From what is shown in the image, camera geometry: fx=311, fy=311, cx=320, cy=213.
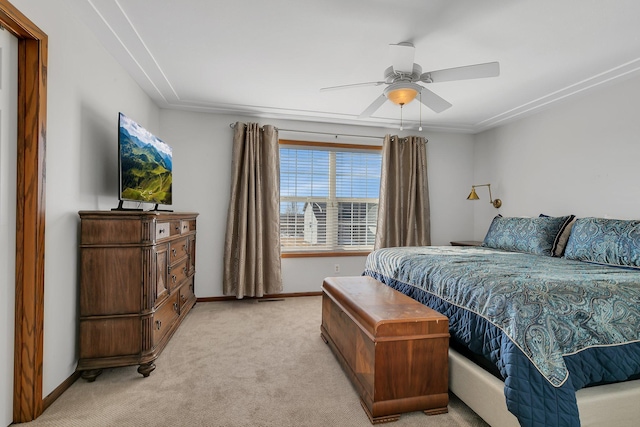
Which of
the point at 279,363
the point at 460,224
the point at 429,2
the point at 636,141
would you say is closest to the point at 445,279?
the point at 279,363

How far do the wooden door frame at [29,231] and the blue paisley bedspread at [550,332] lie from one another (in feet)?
7.61

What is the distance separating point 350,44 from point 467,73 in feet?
2.85

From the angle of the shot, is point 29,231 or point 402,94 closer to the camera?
point 29,231

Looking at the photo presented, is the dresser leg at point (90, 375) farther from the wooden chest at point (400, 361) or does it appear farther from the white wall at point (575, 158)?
the white wall at point (575, 158)

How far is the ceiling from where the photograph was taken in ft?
6.33

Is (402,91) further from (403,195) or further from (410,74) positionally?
(403,195)

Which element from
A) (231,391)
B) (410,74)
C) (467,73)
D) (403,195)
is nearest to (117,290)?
(231,391)

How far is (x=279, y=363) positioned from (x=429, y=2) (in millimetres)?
2601

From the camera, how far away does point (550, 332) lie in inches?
52.8

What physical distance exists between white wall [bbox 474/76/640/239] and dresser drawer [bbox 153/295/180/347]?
4042 millimetres

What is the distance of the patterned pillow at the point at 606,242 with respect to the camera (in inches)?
89.0

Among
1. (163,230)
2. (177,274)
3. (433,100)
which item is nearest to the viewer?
(163,230)

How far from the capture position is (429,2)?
1.85 metres

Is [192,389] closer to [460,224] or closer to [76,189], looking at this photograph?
[76,189]
